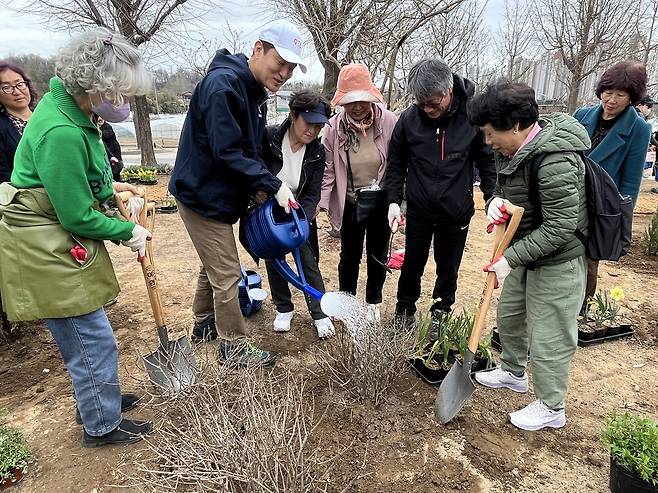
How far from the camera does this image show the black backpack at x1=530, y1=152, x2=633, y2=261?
6.60 ft

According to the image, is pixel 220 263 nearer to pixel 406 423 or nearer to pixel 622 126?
pixel 406 423

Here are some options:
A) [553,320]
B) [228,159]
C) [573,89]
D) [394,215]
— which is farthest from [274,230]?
[573,89]

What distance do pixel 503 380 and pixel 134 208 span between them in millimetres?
2183

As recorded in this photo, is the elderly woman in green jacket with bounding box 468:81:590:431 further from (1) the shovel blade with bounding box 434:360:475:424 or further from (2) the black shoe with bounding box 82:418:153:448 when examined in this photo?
(2) the black shoe with bounding box 82:418:153:448

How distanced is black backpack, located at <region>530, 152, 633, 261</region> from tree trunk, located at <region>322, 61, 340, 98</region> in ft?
15.9

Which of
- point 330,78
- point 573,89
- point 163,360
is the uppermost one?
point 573,89

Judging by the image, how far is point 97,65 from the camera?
5.49ft

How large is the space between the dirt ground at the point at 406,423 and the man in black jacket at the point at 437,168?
637 millimetres

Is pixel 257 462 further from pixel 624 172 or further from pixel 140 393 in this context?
pixel 624 172

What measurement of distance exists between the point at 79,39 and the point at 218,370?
142cm

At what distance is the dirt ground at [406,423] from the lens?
1952 millimetres

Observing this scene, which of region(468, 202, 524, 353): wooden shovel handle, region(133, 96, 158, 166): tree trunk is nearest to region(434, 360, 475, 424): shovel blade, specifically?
region(468, 202, 524, 353): wooden shovel handle

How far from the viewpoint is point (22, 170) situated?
1752 mm

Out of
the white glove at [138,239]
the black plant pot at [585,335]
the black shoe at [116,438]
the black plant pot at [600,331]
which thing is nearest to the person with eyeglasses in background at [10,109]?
the black shoe at [116,438]
